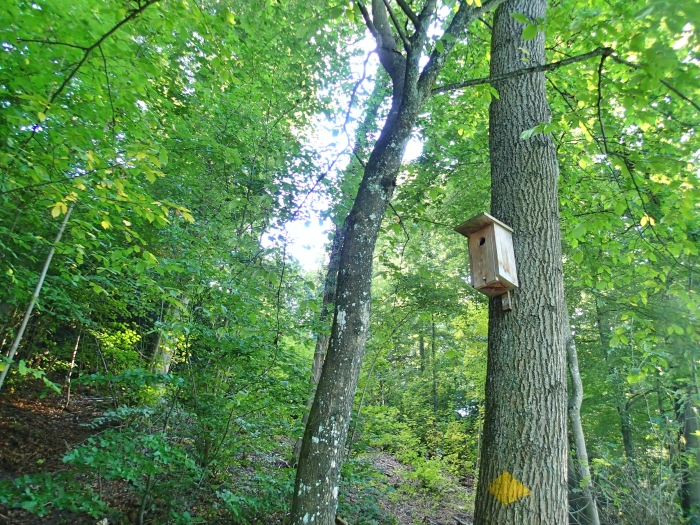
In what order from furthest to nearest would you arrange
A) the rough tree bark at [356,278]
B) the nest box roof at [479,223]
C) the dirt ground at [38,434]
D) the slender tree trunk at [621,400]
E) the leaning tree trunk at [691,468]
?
1. the slender tree trunk at [621,400]
2. the leaning tree trunk at [691,468]
3. the dirt ground at [38,434]
4. the nest box roof at [479,223]
5. the rough tree bark at [356,278]

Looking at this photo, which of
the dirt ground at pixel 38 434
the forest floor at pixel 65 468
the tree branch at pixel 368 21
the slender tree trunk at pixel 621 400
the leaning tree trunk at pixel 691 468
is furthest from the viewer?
the slender tree trunk at pixel 621 400

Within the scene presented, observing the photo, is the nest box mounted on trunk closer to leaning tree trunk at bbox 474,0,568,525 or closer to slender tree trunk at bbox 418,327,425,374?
leaning tree trunk at bbox 474,0,568,525

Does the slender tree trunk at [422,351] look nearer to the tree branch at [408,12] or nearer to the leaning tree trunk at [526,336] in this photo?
the leaning tree trunk at [526,336]

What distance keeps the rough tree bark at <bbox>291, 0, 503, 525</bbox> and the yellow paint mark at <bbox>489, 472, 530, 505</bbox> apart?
88cm

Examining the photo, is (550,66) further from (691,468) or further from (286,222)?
(691,468)

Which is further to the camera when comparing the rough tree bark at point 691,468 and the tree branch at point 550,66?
the rough tree bark at point 691,468

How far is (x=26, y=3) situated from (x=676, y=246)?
5.28 m

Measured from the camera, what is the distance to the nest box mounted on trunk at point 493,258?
7.80 feet

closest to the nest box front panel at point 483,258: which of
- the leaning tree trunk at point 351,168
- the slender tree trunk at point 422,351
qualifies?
the leaning tree trunk at point 351,168

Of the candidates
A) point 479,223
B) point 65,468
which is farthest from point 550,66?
point 65,468

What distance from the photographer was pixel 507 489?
2.05m

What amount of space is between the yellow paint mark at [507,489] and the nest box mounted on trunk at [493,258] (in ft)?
3.18

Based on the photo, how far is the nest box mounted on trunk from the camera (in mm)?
2379

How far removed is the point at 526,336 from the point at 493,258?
1.69 feet
